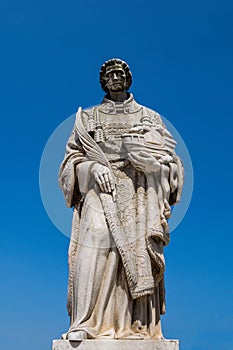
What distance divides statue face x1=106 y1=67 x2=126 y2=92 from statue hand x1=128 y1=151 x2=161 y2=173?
1423 mm

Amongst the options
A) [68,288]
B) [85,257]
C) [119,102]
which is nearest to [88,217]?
[85,257]

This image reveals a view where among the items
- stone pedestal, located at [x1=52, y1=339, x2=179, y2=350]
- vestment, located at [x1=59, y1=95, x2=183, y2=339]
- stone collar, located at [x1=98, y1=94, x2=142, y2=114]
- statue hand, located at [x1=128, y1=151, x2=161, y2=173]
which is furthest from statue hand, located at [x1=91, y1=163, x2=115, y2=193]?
stone pedestal, located at [x1=52, y1=339, x2=179, y2=350]

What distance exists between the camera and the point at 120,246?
7.78 meters

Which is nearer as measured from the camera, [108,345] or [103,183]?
[108,345]

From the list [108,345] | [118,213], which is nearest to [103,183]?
[118,213]

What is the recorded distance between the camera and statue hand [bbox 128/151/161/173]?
26.9ft

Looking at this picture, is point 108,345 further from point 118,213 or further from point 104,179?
point 104,179

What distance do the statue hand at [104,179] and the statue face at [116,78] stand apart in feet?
5.31

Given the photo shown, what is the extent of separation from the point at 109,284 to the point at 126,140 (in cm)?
215

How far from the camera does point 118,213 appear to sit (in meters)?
8.12

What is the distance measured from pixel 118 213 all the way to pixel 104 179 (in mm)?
540

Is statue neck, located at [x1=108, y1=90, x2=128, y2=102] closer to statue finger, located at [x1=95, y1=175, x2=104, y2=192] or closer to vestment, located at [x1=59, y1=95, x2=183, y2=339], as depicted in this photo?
vestment, located at [x1=59, y1=95, x2=183, y2=339]

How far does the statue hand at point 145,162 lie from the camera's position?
8188 mm

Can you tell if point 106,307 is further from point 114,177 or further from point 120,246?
point 114,177
